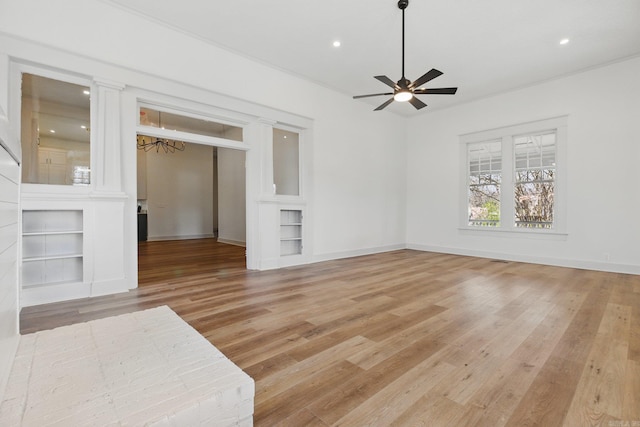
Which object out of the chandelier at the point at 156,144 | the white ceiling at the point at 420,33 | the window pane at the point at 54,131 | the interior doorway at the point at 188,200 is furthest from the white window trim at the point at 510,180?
the chandelier at the point at 156,144

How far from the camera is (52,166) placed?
127 inches

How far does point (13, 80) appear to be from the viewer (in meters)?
3.00

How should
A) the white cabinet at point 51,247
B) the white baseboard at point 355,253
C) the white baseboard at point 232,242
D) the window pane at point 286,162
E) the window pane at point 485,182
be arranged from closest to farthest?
the white cabinet at point 51,247, the window pane at point 286,162, the white baseboard at point 355,253, the window pane at point 485,182, the white baseboard at point 232,242

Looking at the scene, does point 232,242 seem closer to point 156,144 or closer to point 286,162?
point 156,144

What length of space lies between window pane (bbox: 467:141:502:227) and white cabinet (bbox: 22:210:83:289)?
23.6 feet

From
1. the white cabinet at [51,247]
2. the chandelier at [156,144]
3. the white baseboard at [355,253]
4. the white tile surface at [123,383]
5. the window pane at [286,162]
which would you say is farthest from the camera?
the chandelier at [156,144]

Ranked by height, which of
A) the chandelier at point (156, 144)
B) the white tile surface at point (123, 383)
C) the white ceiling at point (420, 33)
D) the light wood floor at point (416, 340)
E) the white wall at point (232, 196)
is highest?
the white ceiling at point (420, 33)

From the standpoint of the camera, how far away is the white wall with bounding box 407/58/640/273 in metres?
4.63

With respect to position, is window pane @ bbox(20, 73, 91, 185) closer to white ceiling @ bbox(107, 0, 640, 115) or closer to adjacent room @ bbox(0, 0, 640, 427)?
adjacent room @ bbox(0, 0, 640, 427)

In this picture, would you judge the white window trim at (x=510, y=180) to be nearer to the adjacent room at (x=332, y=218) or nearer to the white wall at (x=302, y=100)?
the adjacent room at (x=332, y=218)

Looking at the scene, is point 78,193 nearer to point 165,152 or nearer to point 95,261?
point 95,261

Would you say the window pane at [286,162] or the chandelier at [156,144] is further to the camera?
the chandelier at [156,144]

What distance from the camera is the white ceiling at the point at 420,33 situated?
353cm

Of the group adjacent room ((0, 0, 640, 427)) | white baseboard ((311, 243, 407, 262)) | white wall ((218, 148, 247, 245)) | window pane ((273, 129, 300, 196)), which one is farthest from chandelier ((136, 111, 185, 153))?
white baseboard ((311, 243, 407, 262))
